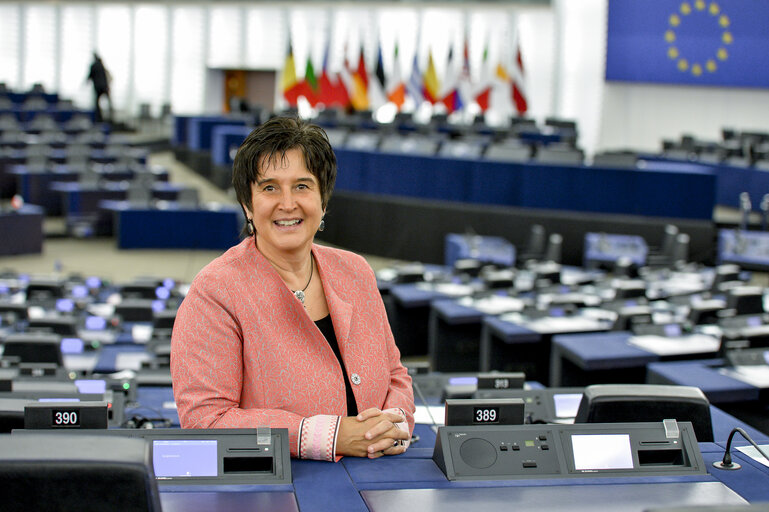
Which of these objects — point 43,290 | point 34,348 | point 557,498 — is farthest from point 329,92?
point 557,498

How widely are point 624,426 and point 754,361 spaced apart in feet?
12.8

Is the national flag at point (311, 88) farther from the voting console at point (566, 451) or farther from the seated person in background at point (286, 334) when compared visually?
the voting console at point (566, 451)

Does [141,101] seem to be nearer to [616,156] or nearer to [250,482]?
[616,156]

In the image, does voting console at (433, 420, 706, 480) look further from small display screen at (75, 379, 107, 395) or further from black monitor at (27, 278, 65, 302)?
black monitor at (27, 278, 65, 302)

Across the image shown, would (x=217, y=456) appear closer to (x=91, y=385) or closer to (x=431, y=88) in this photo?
(x=91, y=385)

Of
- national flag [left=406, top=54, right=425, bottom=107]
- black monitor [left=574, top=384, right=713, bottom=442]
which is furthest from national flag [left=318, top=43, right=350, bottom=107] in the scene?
black monitor [left=574, top=384, right=713, bottom=442]

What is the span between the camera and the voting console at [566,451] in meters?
2.14

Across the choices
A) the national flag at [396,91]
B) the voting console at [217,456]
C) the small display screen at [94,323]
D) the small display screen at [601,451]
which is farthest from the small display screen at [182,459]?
the national flag at [396,91]

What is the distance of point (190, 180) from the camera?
19.7m

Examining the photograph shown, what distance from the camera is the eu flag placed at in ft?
61.9

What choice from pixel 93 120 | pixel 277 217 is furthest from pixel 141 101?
pixel 277 217

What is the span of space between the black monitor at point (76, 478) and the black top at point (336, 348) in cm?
100

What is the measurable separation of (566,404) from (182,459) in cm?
173

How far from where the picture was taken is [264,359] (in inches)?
88.0
